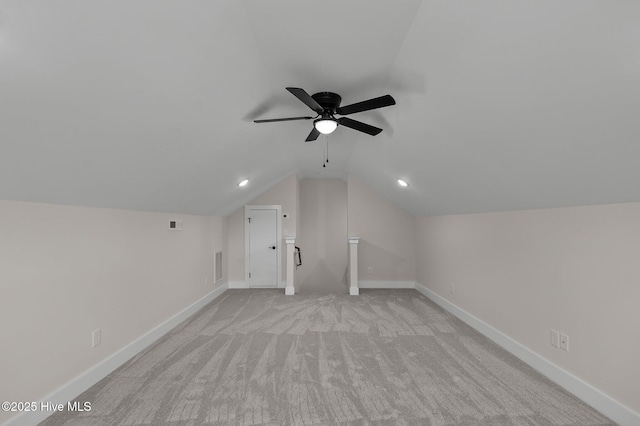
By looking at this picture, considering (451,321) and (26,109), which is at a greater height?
(26,109)

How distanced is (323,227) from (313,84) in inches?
182

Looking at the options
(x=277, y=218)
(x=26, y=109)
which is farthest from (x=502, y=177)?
(x=277, y=218)

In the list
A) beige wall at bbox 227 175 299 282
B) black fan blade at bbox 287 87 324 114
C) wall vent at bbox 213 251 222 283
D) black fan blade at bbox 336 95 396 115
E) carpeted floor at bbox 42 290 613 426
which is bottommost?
carpeted floor at bbox 42 290 613 426

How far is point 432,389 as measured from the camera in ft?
8.06

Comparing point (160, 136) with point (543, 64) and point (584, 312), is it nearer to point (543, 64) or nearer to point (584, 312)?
point (543, 64)

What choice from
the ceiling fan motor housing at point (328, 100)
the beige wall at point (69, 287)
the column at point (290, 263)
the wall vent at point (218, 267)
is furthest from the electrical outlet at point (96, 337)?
the column at point (290, 263)

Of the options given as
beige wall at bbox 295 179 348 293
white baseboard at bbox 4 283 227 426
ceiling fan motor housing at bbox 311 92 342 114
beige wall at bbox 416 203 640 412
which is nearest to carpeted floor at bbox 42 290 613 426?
white baseboard at bbox 4 283 227 426

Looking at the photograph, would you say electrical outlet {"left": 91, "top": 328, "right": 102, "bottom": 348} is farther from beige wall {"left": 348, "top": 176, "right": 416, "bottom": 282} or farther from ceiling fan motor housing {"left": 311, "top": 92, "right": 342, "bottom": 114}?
beige wall {"left": 348, "top": 176, "right": 416, "bottom": 282}

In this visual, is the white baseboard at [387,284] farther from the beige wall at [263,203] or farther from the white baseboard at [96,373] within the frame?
the white baseboard at [96,373]

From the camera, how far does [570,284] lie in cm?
249

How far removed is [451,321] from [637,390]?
2.25m

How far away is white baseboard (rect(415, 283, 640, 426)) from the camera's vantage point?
2025mm

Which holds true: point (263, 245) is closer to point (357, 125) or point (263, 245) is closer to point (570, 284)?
point (357, 125)

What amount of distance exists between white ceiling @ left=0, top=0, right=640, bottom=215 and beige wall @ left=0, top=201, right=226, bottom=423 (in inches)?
7.8
